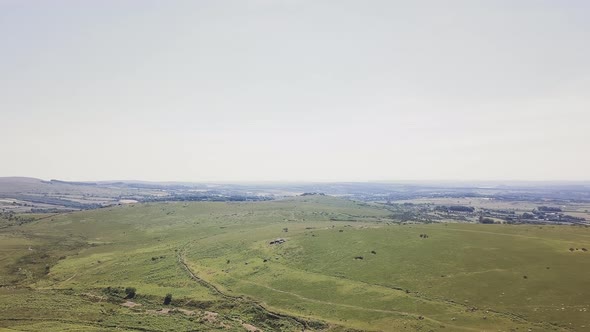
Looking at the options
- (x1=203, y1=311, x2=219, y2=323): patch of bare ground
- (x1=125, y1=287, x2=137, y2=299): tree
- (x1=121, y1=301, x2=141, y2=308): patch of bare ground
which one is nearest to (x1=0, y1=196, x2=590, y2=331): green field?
(x1=203, y1=311, x2=219, y2=323): patch of bare ground

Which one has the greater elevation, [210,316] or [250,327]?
[210,316]

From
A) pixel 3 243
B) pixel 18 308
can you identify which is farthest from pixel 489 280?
pixel 3 243

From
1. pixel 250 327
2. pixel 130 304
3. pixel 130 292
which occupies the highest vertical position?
pixel 130 292

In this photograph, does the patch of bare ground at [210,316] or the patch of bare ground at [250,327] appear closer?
the patch of bare ground at [250,327]

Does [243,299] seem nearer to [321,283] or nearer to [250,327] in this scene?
[250,327]

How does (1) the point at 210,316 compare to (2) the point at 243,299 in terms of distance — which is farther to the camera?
(2) the point at 243,299

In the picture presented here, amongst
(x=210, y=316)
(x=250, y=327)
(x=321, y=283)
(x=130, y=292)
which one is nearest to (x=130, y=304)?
(x=130, y=292)

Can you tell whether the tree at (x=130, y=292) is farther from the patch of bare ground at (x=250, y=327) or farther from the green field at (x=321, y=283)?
the patch of bare ground at (x=250, y=327)

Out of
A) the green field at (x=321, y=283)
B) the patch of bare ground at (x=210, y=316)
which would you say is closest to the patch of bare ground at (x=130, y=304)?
the green field at (x=321, y=283)

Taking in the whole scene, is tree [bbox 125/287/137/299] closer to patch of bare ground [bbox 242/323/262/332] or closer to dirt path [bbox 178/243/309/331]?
dirt path [bbox 178/243/309/331]
